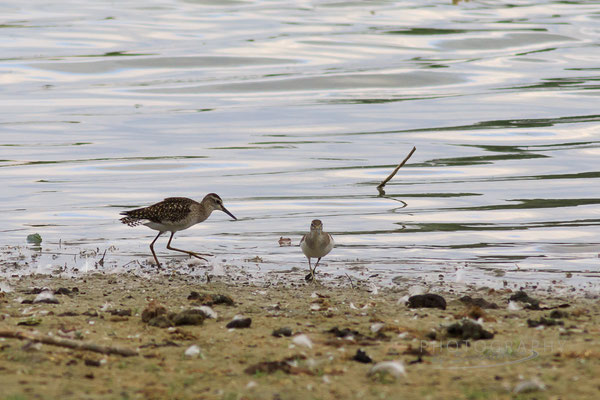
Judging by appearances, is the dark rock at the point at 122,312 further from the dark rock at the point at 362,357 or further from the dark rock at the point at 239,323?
the dark rock at the point at 362,357

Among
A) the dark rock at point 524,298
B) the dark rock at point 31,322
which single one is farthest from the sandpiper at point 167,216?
the dark rock at point 524,298

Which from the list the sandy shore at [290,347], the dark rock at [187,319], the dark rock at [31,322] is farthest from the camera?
the dark rock at [187,319]

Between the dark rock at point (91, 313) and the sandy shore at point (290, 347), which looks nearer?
the sandy shore at point (290, 347)

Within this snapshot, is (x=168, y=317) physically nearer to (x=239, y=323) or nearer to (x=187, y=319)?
(x=187, y=319)

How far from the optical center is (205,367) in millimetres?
7344

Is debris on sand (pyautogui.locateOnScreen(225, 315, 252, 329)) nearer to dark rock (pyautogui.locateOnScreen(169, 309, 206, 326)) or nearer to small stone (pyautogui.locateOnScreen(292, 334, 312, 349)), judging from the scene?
dark rock (pyautogui.locateOnScreen(169, 309, 206, 326))

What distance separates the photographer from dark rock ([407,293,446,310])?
9.53 m

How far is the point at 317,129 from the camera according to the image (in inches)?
1003

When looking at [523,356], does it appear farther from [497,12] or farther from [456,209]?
[497,12]

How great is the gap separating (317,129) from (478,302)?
1606 cm

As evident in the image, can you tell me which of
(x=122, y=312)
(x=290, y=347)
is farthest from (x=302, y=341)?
(x=122, y=312)

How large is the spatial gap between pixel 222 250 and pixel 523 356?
271 inches

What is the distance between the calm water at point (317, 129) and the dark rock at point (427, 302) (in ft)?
7.82

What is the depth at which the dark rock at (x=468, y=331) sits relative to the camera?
8.13 m
